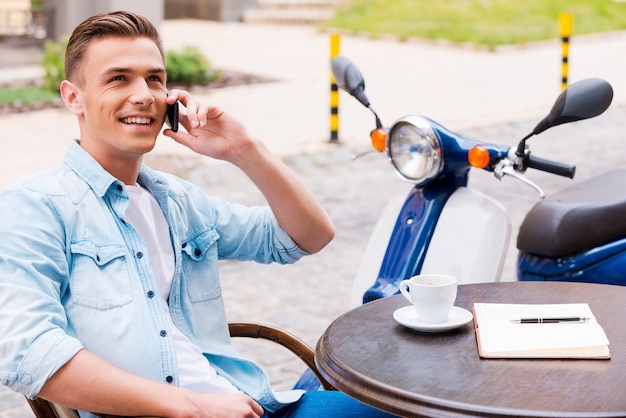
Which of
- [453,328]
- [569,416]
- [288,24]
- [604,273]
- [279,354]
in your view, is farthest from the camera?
[288,24]

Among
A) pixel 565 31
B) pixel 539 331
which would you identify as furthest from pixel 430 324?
pixel 565 31

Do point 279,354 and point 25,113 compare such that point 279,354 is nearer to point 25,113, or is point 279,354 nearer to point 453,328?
point 453,328

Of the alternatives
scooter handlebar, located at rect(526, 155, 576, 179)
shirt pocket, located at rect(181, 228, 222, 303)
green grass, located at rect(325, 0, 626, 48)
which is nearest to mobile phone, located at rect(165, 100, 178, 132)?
shirt pocket, located at rect(181, 228, 222, 303)

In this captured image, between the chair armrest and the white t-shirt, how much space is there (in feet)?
0.99

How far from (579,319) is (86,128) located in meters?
1.22

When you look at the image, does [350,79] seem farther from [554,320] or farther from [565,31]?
[565,31]

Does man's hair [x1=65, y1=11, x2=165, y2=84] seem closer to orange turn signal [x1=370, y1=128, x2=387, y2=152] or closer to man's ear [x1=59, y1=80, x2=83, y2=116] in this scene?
man's ear [x1=59, y1=80, x2=83, y2=116]

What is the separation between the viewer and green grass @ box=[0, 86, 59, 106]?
1238cm

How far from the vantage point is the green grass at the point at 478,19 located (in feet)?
57.7

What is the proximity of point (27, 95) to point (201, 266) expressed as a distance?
35.1 ft

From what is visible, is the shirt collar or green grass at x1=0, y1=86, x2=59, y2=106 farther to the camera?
green grass at x1=0, y1=86, x2=59, y2=106

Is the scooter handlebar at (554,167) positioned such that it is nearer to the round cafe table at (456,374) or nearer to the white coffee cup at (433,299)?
the round cafe table at (456,374)

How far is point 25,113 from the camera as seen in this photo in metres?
11.8

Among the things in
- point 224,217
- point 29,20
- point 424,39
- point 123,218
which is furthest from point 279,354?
point 29,20
